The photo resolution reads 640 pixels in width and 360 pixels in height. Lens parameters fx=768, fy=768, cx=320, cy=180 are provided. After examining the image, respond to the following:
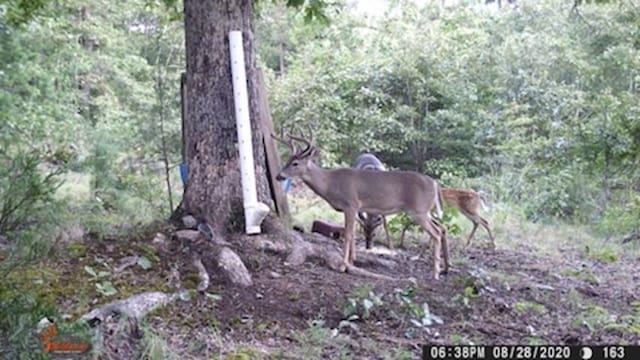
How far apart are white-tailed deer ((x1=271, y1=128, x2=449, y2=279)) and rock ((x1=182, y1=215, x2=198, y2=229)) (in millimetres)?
1087

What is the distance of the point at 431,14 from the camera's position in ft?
64.2

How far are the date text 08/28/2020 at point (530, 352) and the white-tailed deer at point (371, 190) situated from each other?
8.35 ft

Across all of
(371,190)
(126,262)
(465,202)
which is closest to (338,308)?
(126,262)

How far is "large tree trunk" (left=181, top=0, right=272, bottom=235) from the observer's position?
616 centimetres

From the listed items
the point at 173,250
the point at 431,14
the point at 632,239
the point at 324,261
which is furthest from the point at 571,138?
the point at 431,14

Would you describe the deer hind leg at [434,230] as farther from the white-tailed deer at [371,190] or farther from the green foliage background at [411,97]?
the green foliage background at [411,97]

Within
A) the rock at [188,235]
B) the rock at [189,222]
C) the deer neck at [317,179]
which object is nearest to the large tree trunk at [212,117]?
the rock at [189,222]

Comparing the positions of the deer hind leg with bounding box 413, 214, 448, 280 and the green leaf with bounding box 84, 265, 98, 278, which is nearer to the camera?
the green leaf with bounding box 84, 265, 98, 278

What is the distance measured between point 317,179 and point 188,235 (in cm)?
156

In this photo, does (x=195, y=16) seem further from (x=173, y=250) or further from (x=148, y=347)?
(x=148, y=347)

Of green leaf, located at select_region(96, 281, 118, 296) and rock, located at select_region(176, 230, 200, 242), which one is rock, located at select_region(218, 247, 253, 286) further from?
green leaf, located at select_region(96, 281, 118, 296)

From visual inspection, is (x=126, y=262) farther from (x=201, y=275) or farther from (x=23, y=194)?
(x=23, y=194)

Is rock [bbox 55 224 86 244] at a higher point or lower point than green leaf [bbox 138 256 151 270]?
higher

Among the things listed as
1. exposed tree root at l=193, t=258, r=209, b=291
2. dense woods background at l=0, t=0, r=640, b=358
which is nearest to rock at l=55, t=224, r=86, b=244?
exposed tree root at l=193, t=258, r=209, b=291
